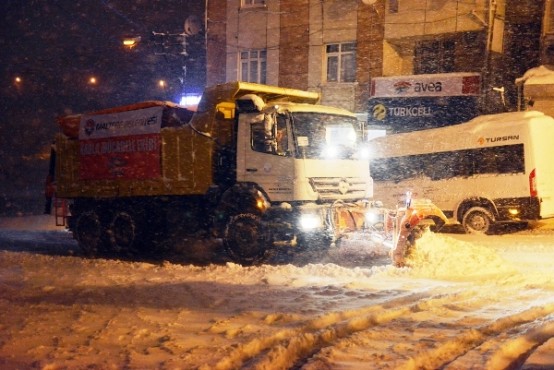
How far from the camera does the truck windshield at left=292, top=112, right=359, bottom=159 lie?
12.4 meters

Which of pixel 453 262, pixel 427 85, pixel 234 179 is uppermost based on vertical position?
pixel 427 85

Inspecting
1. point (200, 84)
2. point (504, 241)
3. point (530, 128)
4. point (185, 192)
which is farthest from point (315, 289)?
point (200, 84)

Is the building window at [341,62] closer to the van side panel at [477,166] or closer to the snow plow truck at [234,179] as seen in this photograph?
the van side panel at [477,166]

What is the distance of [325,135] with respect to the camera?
1280cm

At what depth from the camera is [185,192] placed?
45.3ft

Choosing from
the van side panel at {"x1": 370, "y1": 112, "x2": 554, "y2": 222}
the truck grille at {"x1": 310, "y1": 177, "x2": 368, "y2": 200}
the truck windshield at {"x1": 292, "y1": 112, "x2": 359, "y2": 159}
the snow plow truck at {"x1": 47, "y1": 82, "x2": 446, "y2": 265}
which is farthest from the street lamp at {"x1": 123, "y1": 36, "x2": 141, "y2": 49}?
the truck grille at {"x1": 310, "y1": 177, "x2": 368, "y2": 200}

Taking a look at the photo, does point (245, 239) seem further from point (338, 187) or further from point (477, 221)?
point (477, 221)

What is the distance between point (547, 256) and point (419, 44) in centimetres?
1430

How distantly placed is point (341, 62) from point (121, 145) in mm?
13586

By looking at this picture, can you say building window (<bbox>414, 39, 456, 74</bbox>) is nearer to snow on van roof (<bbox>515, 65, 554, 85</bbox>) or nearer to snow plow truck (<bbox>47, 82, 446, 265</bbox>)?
snow on van roof (<bbox>515, 65, 554, 85</bbox>)

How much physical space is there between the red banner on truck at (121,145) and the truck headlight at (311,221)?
3.75m

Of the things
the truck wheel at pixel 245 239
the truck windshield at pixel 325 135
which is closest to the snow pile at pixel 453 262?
the truck windshield at pixel 325 135

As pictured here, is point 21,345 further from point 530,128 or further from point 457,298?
point 530,128

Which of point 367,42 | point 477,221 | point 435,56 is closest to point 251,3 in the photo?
point 367,42
